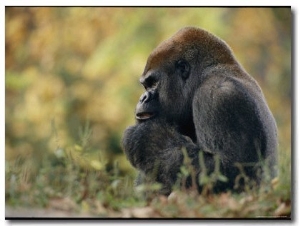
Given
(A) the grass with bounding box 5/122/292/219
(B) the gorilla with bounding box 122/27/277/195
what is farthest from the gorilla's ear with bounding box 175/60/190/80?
(A) the grass with bounding box 5/122/292/219

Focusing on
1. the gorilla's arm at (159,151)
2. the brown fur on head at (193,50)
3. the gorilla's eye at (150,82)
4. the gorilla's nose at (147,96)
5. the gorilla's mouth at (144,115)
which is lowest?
the gorilla's arm at (159,151)

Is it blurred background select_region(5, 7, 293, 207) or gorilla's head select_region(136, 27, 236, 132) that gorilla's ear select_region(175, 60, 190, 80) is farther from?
blurred background select_region(5, 7, 293, 207)

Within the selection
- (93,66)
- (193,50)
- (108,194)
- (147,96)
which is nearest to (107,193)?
(108,194)

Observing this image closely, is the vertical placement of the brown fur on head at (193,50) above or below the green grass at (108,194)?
above

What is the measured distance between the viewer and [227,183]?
11.4ft

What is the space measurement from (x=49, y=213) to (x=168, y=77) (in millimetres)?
893

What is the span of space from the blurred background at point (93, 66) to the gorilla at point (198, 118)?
8 cm

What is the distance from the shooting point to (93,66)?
378cm

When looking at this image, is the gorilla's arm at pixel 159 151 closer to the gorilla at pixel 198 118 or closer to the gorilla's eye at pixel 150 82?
the gorilla at pixel 198 118

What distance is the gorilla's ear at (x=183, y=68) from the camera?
3617mm

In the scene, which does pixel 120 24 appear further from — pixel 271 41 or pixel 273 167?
pixel 273 167

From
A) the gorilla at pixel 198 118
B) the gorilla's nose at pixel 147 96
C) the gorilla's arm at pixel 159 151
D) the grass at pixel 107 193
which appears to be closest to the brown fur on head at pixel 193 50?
the gorilla at pixel 198 118

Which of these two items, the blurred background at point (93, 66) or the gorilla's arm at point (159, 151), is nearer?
the gorilla's arm at point (159, 151)

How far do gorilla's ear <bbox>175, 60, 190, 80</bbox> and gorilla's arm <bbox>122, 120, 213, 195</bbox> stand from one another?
0.26 meters
